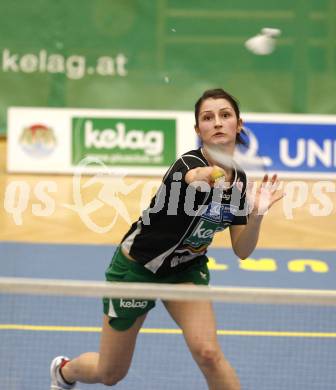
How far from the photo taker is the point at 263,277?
23.0 ft

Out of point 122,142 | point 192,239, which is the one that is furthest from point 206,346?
point 122,142

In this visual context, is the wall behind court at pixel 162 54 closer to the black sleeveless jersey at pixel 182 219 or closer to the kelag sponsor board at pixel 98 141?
the kelag sponsor board at pixel 98 141

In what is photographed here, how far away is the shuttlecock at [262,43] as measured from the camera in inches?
405

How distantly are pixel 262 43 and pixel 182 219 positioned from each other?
6743 millimetres

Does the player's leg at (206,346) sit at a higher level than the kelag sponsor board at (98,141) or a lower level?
lower

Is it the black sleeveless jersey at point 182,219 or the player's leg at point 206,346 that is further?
the black sleeveless jersey at point 182,219

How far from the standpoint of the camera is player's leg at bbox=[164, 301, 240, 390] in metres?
3.86

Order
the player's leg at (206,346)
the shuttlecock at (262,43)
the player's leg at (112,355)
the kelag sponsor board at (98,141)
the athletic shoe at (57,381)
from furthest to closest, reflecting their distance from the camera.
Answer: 1. the shuttlecock at (262,43)
2. the kelag sponsor board at (98,141)
3. the athletic shoe at (57,381)
4. the player's leg at (112,355)
5. the player's leg at (206,346)

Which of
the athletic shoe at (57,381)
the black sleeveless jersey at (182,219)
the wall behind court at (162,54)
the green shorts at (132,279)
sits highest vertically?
the wall behind court at (162,54)

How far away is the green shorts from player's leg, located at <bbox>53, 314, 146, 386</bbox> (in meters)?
0.04

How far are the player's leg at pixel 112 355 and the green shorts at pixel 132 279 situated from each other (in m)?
0.04

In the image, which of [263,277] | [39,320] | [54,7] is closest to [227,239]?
[263,277]

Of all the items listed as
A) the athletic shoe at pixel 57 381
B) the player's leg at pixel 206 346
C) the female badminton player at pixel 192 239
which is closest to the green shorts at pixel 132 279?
the female badminton player at pixel 192 239

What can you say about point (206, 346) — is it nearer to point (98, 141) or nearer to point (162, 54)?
point (98, 141)
